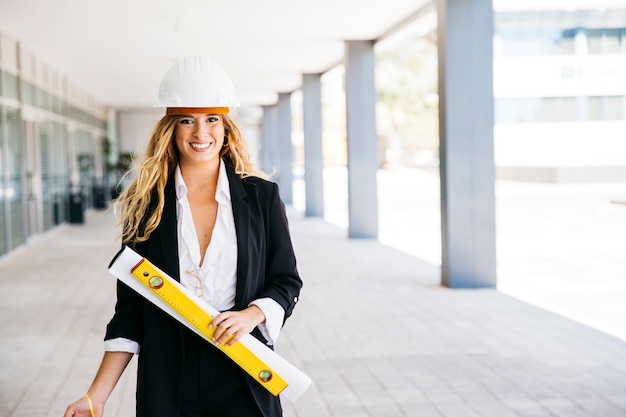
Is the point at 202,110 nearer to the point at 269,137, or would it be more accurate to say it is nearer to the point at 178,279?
the point at 178,279

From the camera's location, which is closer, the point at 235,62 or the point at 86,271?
the point at 86,271

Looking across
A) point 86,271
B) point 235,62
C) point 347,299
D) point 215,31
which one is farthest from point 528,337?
point 235,62

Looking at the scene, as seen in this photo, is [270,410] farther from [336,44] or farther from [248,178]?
[336,44]

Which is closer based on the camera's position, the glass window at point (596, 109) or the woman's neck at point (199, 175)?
the woman's neck at point (199, 175)

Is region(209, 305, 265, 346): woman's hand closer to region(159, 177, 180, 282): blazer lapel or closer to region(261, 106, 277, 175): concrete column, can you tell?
region(159, 177, 180, 282): blazer lapel

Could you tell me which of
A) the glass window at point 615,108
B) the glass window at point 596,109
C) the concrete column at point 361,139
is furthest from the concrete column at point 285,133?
the glass window at point 615,108

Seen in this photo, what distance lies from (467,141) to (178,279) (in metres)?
6.52

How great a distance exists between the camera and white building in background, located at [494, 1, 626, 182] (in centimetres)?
2225

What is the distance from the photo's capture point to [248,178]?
2004mm

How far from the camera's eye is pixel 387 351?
5.53 metres

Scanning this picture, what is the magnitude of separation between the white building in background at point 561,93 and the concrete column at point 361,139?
34.1 feet

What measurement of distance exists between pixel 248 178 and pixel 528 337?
13.7 feet

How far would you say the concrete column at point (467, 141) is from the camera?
801 centimetres

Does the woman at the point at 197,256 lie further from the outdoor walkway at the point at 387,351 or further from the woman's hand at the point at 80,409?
the outdoor walkway at the point at 387,351
